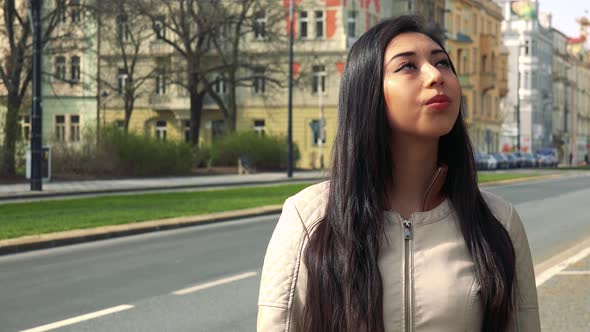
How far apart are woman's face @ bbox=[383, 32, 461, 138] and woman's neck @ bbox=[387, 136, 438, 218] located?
48 mm

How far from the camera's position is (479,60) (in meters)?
87.8

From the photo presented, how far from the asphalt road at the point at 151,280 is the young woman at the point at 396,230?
577cm

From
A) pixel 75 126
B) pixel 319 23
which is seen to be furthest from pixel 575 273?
pixel 75 126

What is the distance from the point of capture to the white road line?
978 cm

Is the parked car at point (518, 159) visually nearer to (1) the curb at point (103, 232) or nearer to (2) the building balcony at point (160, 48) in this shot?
(2) the building balcony at point (160, 48)

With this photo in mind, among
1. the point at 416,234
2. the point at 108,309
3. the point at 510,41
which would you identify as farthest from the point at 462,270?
the point at 510,41

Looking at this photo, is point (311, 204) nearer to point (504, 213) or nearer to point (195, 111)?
point (504, 213)

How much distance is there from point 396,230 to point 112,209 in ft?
64.7

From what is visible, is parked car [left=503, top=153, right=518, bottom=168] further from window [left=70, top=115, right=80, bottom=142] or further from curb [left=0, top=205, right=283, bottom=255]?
curb [left=0, top=205, right=283, bottom=255]

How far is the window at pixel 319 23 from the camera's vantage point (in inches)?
2527

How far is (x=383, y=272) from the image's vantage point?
2.18 metres

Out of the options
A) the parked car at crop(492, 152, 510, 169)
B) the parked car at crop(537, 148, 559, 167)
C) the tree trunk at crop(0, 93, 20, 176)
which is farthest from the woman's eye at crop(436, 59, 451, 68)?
the parked car at crop(537, 148, 559, 167)

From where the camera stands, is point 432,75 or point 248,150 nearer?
point 432,75

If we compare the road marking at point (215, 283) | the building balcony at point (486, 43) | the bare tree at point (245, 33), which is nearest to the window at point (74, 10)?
the bare tree at point (245, 33)
